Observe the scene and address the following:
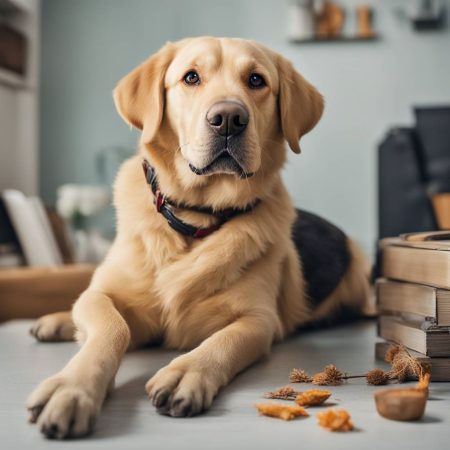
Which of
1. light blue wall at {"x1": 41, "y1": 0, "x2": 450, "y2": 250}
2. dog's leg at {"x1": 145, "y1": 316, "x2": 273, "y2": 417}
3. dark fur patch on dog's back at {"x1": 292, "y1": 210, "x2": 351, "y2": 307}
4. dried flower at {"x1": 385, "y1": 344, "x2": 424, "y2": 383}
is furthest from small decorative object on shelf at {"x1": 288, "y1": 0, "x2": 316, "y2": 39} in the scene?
dried flower at {"x1": 385, "y1": 344, "x2": 424, "y2": 383}

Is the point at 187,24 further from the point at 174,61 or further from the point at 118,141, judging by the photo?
the point at 174,61

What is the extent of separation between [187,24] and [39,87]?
136cm

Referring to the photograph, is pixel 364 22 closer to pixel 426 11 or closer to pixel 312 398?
pixel 426 11

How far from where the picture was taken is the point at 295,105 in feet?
6.11

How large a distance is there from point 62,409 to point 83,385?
91 millimetres

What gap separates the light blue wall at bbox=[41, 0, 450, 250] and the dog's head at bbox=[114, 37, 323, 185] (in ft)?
11.6

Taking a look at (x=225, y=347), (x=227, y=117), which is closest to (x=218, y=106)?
(x=227, y=117)

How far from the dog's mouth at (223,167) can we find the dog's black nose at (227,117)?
56 mm

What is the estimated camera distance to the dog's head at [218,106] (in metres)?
1.61

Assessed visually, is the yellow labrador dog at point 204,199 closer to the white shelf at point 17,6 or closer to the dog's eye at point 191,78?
the dog's eye at point 191,78

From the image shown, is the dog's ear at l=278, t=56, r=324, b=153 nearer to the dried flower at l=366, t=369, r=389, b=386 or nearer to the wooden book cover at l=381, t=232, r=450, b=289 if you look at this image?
the wooden book cover at l=381, t=232, r=450, b=289

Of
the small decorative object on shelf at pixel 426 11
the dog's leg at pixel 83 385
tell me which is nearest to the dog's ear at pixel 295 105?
the dog's leg at pixel 83 385

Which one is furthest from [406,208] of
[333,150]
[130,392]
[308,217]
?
[130,392]

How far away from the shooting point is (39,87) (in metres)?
5.63
